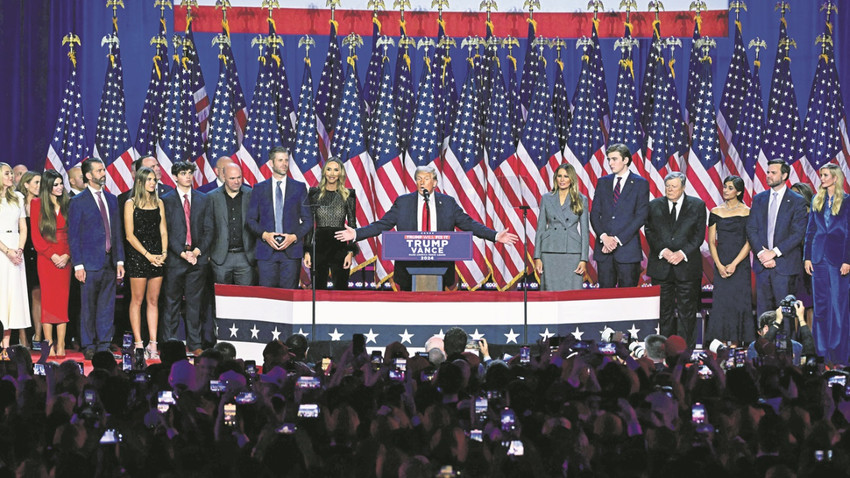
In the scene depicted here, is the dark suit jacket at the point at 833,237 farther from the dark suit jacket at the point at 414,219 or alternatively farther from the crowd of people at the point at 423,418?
the crowd of people at the point at 423,418

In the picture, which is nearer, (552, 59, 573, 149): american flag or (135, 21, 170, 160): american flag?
(135, 21, 170, 160): american flag

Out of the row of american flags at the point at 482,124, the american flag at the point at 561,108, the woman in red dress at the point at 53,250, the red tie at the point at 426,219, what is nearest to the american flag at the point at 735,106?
the row of american flags at the point at 482,124

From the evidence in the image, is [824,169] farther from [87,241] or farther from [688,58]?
[87,241]

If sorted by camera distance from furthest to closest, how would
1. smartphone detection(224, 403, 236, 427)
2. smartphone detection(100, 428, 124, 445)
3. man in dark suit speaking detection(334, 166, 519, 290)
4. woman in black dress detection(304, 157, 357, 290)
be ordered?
woman in black dress detection(304, 157, 357, 290) < man in dark suit speaking detection(334, 166, 519, 290) < smartphone detection(224, 403, 236, 427) < smartphone detection(100, 428, 124, 445)

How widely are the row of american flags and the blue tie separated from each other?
2643 mm

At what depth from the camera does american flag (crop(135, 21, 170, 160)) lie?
11867 millimetres

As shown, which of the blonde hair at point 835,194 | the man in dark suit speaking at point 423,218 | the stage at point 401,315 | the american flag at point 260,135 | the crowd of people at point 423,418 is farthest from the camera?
the american flag at point 260,135

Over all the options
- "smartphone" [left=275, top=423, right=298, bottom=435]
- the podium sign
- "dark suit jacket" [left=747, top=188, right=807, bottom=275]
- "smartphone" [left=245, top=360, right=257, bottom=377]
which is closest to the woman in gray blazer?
"dark suit jacket" [left=747, top=188, right=807, bottom=275]

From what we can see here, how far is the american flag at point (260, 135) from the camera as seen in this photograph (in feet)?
39.4

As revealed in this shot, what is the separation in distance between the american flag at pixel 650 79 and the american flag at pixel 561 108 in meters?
0.77

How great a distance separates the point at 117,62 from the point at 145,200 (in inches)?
128

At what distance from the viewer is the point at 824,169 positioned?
8.84m

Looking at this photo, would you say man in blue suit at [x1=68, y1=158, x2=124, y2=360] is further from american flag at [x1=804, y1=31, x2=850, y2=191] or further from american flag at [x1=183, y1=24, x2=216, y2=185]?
american flag at [x1=804, y1=31, x2=850, y2=191]

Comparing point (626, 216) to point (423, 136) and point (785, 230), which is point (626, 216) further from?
point (423, 136)
